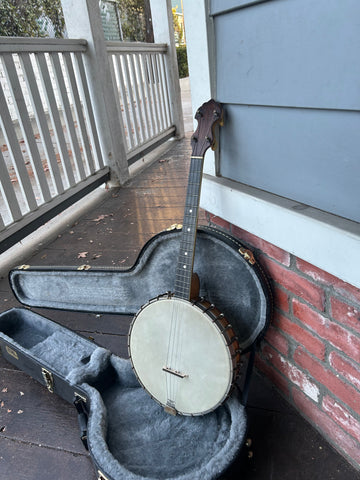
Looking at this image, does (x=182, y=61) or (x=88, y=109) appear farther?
(x=182, y=61)

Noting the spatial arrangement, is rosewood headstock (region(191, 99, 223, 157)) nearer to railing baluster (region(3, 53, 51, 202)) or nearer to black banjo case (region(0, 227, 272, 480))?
black banjo case (region(0, 227, 272, 480))

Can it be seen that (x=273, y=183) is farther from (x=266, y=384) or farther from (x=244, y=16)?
(x=266, y=384)

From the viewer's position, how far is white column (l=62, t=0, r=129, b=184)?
2.70 m

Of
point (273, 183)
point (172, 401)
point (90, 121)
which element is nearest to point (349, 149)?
point (273, 183)

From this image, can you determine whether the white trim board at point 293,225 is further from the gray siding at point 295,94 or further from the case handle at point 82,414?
the case handle at point 82,414

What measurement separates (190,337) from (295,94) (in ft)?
2.31

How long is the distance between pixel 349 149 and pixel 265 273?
0.48 m

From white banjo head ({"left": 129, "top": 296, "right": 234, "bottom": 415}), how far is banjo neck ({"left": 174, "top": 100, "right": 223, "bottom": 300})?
6 centimetres

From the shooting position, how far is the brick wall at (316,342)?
37.1 inches

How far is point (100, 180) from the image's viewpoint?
10.1 ft

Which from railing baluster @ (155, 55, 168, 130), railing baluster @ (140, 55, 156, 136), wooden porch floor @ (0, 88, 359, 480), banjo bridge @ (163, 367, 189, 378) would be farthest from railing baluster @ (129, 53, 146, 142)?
banjo bridge @ (163, 367, 189, 378)

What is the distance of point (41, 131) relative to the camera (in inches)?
94.0

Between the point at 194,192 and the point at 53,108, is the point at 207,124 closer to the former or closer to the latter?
the point at 194,192

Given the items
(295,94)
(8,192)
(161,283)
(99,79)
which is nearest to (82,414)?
(161,283)
